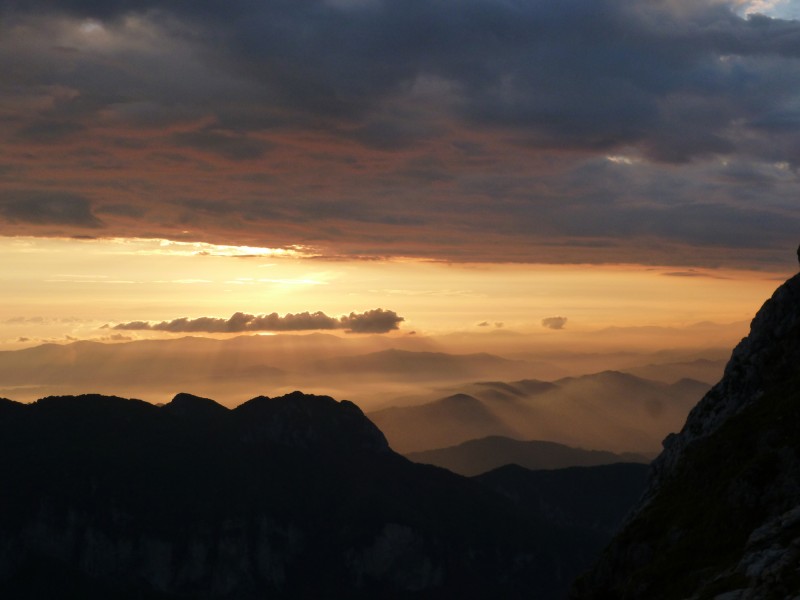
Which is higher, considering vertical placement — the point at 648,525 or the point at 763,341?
the point at 763,341

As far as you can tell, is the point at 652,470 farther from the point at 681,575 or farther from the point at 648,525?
the point at 681,575

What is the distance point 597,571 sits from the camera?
122812mm

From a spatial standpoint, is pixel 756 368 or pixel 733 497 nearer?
pixel 733 497

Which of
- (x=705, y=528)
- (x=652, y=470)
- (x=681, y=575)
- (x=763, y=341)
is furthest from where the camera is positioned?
(x=652, y=470)

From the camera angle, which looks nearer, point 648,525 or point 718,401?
point 648,525

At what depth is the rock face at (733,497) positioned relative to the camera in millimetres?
70438

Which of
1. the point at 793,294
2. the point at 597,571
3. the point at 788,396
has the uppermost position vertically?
the point at 793,294

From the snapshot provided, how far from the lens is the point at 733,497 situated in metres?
101

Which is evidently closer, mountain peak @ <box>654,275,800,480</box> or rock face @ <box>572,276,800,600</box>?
rock face @ <box>572,276,800,600</box>

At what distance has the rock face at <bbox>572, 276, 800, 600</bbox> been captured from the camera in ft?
231

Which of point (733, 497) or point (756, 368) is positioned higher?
point (756, 368)

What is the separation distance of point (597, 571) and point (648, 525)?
12348 millimetres

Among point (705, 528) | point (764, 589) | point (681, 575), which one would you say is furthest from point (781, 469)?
point (764, 589)

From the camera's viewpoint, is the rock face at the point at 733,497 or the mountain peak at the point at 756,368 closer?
the rock face at the point at 733,497
